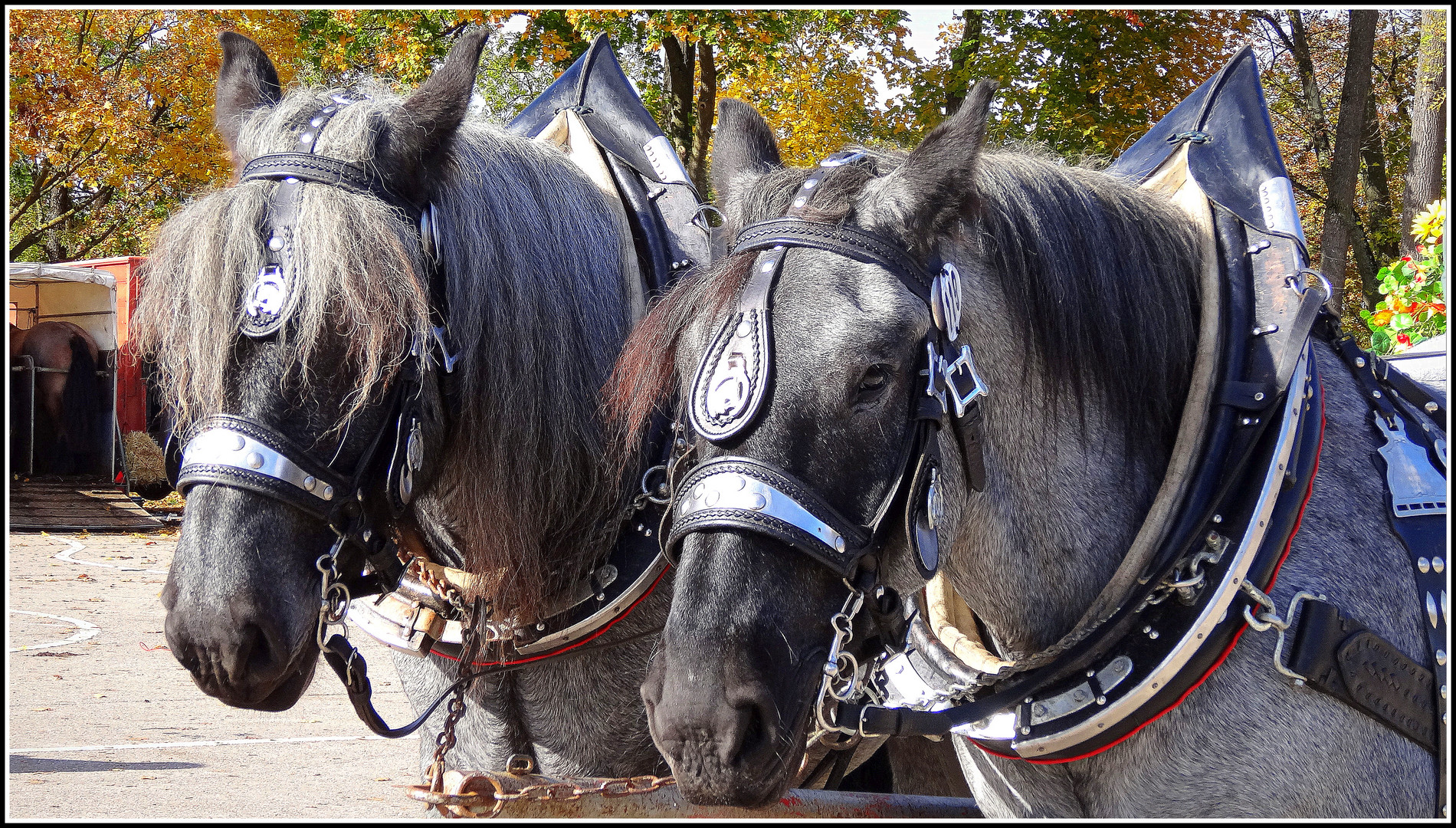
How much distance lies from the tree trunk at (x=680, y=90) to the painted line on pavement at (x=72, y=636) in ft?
19.4

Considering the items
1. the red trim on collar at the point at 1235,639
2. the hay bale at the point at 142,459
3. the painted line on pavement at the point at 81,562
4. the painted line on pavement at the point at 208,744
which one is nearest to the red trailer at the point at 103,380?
the hay bale at the point at 142,459

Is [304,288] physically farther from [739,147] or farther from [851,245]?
[851,245]

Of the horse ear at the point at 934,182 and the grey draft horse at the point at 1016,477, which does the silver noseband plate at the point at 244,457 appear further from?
the horse ear at the point at 934,182

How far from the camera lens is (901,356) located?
65.2 inches

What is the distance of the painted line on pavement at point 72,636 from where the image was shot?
22.9ft

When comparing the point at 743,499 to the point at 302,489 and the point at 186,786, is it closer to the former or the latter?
the point at 302,489

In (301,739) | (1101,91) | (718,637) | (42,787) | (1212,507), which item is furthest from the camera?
(1101,91)

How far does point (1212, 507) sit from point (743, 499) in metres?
0.82

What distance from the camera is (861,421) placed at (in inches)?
64.4

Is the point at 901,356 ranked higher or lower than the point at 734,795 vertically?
higher

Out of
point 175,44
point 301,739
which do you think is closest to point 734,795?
point 301,739

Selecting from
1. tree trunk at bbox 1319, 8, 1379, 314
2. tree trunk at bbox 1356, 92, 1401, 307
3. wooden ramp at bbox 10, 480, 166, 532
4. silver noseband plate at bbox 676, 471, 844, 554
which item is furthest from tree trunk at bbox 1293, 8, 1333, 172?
wooden ramp at bbox 10, 480, 166, 532

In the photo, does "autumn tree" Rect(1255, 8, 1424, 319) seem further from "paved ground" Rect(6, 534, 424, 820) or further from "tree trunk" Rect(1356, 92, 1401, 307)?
"paved ground" Rect(6, 534, 424, 820)

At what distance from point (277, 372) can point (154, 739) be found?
13.6ft
